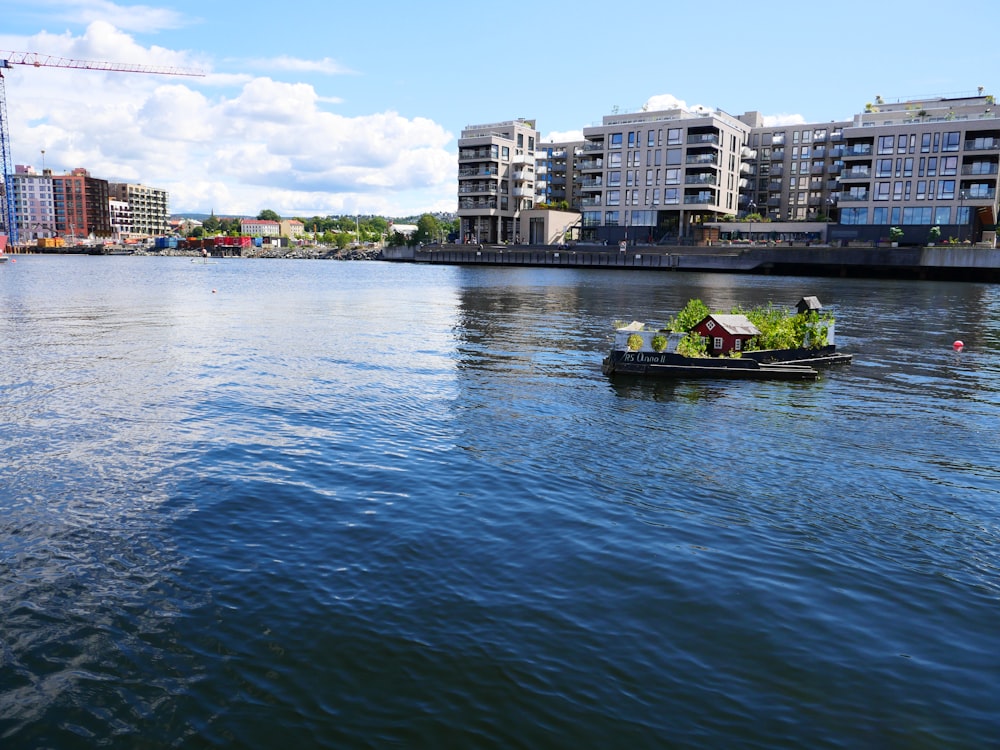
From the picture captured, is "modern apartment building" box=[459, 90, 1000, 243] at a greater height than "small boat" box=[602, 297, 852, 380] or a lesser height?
greater

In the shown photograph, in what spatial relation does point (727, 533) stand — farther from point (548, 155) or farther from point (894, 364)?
point (548, 155)

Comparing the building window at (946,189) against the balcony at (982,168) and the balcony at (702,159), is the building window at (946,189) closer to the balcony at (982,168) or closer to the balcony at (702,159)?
the balcony at (982,168)

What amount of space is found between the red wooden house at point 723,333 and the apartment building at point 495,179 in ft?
479

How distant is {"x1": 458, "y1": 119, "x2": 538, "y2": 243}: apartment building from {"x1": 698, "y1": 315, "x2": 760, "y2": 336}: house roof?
478ft

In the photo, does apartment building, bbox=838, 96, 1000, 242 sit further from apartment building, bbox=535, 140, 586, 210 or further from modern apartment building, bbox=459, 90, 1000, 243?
apartment building, bbox=535, 140, 586, 210

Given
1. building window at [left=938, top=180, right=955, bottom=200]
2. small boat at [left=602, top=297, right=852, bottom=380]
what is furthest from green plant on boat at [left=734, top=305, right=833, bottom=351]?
building window at [left=938, top=180, right=955, bottom=200]

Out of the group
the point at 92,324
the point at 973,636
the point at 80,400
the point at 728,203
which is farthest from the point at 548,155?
the point at 973,636

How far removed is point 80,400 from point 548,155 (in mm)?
183648

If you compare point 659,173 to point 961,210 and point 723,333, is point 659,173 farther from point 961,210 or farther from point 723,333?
point 723,333

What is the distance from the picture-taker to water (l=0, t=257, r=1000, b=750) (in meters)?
8.76

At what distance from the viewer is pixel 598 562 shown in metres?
12.7

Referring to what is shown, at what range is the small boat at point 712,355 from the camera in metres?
30.4

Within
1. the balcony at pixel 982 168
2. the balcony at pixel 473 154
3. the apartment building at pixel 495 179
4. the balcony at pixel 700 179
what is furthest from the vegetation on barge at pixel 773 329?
the balcony at pixel 473 154

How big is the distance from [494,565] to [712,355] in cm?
2210
